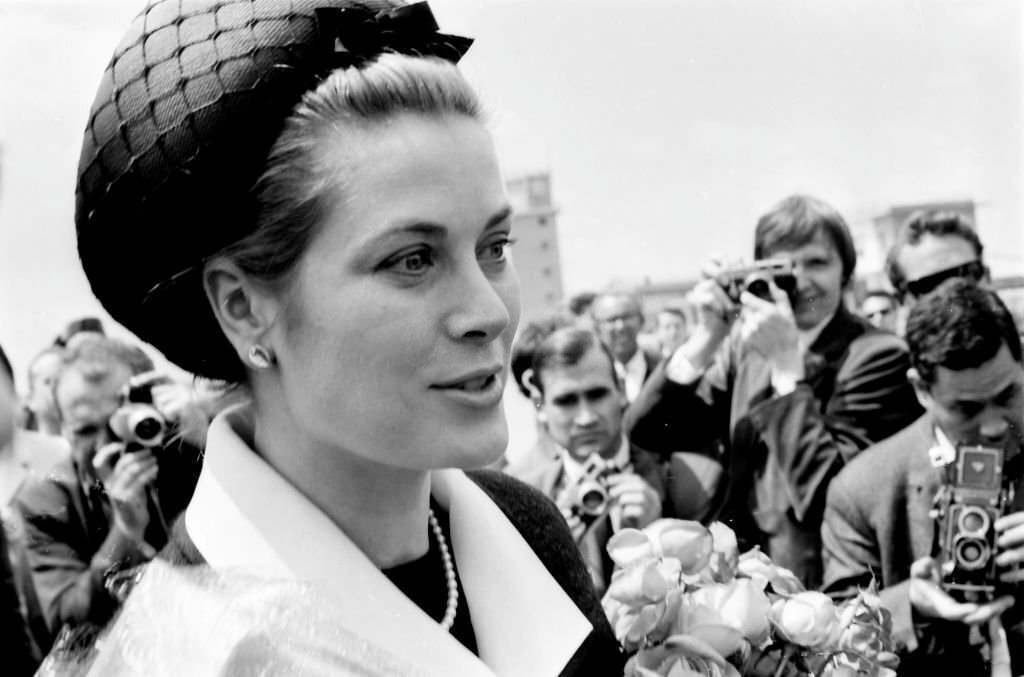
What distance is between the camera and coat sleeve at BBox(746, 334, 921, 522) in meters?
2.71

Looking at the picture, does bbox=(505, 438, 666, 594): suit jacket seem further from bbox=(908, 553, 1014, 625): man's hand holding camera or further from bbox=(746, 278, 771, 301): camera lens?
bbox=(908, 553, 1014, 625): man's hand holding camera

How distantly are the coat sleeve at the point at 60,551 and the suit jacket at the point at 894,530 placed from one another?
→ 1580 millimetres

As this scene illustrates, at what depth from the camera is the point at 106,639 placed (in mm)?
1186

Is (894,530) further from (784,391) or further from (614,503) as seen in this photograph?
(614,503)

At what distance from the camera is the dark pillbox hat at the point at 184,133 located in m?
1.23

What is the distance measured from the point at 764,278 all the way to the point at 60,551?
6.03 feet

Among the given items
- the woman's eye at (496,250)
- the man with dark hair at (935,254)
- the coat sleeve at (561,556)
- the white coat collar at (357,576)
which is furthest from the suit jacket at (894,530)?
the woman's eye at (496,250)

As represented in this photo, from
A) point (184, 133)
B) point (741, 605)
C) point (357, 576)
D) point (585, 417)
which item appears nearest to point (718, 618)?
point (741, 605)

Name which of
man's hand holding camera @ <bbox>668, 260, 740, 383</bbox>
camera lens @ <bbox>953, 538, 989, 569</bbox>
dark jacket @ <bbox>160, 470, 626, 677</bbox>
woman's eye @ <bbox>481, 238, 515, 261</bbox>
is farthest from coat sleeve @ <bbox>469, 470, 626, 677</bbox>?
man's hand holding camera @ <bbox>668, 260, 740, 383</bbox>

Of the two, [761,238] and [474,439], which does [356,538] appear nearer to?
[474,439]

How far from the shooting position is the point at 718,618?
138 centimetres

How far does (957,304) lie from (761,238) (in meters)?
0.64

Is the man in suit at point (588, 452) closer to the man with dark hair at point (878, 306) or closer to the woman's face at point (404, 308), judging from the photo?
the man with dark hair at point (878, 306)

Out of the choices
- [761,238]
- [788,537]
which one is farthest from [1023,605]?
[761,238]
